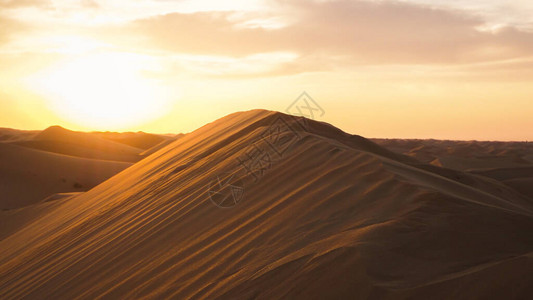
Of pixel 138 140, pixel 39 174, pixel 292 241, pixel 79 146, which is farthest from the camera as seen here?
pixel 138 140

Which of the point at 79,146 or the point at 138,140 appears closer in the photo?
the point at 79,146

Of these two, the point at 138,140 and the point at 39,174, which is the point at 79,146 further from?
the point at 138,140

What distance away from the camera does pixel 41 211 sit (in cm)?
998

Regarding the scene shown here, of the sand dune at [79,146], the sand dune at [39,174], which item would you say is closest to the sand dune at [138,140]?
the sand dune at [79,146]

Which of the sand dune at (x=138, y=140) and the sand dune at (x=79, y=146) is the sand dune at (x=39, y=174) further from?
the sand dune at (x=138, y=140)

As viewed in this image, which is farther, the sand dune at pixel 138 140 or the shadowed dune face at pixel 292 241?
the sand dune at pixel 138 140

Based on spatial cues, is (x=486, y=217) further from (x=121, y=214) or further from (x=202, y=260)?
(x=121, y=214)

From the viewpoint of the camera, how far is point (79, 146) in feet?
103

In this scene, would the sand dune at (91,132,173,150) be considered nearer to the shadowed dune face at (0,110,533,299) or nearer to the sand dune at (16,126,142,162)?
the sand dune at (16,126,142,162)

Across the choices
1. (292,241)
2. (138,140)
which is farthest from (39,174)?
(138,140)

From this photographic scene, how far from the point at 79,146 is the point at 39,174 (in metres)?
12.1

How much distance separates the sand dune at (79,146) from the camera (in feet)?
97.5

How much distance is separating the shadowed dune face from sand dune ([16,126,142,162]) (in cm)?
2415

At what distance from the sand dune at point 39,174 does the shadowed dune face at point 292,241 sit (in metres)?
13.9
